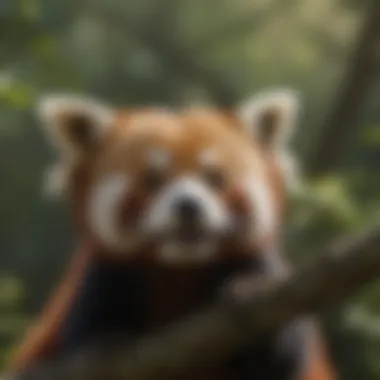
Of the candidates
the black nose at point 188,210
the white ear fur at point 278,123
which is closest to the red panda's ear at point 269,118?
the white ear fur at point 278,123

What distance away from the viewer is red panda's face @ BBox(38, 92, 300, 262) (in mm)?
741

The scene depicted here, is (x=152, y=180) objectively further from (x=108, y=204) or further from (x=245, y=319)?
(x=245, y=319)

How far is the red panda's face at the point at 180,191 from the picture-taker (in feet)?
2.43

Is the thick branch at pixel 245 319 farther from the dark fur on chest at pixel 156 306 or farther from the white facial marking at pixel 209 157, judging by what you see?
the white facial marking at pixel 209 157

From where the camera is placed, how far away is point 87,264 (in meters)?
0.78

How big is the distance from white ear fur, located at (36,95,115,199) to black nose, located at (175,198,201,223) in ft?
0.36

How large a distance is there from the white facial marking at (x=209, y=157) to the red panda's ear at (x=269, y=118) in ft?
0.16

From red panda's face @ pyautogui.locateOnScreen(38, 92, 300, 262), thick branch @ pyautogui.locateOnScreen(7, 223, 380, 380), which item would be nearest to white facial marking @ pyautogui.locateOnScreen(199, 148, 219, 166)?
red panda's face @ pyautogui.locateOnScreen(38, 92, 300, 262)

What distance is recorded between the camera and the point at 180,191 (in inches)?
29.1

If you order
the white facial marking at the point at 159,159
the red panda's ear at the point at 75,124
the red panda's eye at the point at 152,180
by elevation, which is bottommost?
the red panda's eye at the point at 152,180

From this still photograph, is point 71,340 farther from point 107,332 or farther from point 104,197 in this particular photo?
point 104,197

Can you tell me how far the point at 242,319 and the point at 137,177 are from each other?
0.16 m

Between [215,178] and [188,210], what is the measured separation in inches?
1.7

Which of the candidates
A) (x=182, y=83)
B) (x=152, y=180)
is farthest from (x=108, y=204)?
(x=182, y=83)
